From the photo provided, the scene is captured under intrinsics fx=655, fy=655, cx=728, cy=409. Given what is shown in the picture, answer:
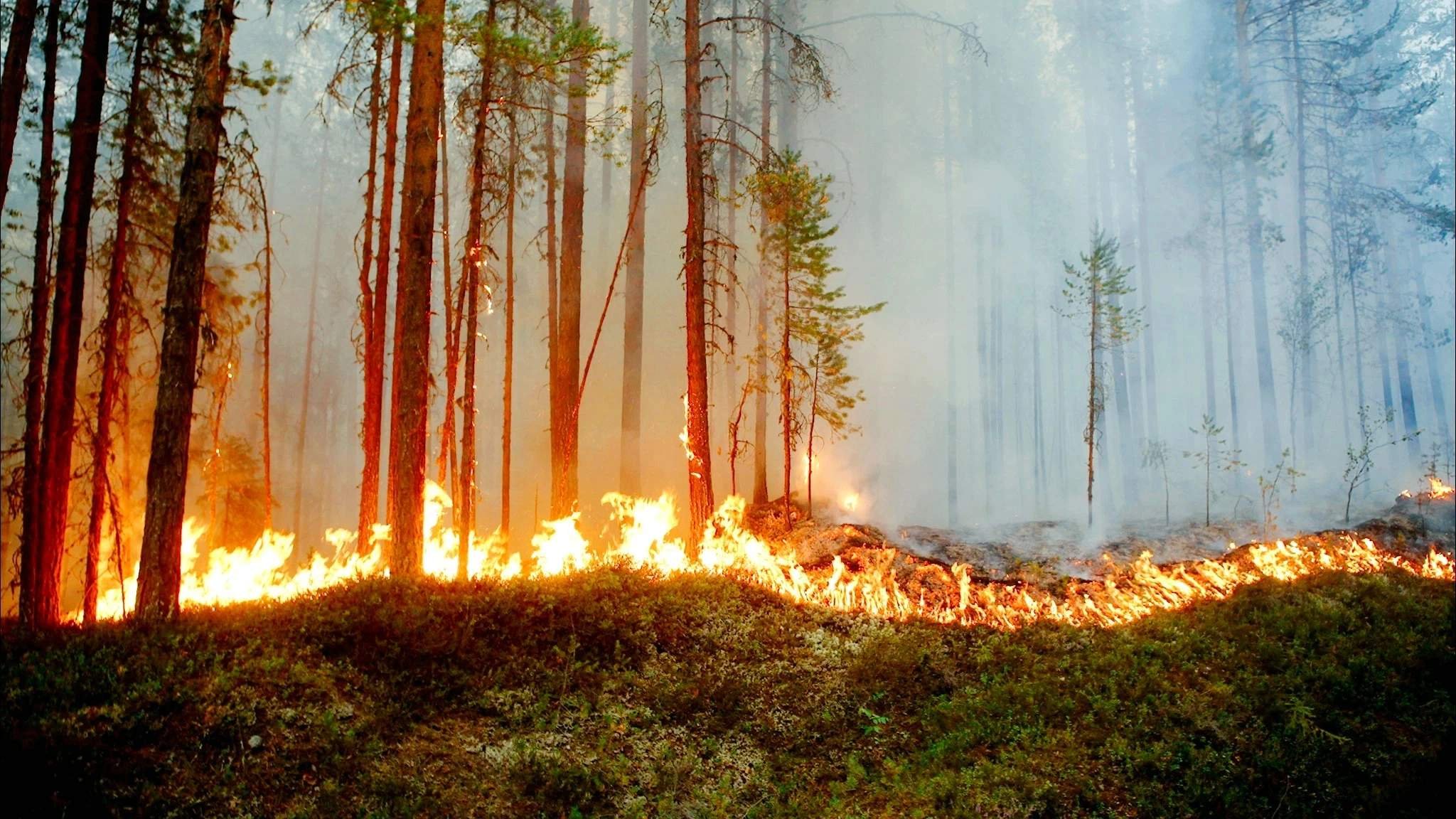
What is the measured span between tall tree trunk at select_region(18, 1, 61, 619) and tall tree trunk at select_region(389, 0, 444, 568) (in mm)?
3788

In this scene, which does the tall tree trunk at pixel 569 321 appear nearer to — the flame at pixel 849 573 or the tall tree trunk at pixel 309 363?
the flame at pixel 849 573

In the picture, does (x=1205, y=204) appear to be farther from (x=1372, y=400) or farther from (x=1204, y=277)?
(x=1372, y=400)

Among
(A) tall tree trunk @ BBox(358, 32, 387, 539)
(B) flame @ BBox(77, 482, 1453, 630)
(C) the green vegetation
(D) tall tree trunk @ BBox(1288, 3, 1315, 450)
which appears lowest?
(C) the green vegetation

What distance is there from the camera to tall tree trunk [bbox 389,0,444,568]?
30.3 feet

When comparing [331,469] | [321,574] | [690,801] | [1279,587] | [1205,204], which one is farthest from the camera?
[331,469]

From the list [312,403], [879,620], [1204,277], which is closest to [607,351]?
[312,403]

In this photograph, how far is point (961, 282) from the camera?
1731 inches

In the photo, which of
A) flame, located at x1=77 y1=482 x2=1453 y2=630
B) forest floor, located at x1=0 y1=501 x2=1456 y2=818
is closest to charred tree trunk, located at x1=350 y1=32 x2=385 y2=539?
flame, located at x1=77 y1=482 x2=1453 y2=630

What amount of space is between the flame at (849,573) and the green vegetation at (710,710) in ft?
2.44

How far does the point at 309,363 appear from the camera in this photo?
3144 cm

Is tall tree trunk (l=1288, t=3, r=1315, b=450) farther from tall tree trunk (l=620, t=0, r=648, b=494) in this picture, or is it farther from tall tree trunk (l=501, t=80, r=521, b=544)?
tall tree trunk (l=501, t=80, r=521, b=544)

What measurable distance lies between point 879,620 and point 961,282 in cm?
3967

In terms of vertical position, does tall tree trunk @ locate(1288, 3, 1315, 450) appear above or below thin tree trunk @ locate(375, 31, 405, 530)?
above

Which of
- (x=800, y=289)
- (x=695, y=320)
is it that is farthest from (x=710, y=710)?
(x=800, y=289)
